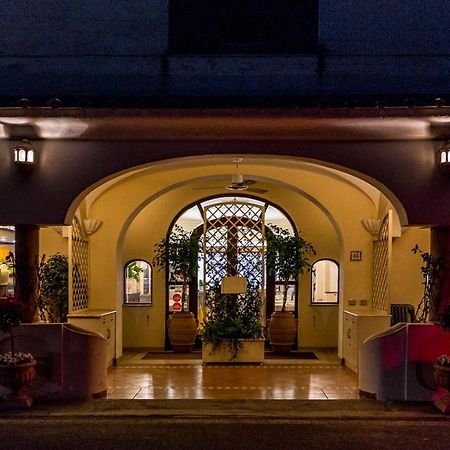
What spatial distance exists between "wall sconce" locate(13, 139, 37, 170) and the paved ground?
3.23 meters

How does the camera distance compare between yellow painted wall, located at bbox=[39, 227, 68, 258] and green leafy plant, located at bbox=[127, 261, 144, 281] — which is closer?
yellow painted wall, located at bbox=[39, 227, 68, 258]

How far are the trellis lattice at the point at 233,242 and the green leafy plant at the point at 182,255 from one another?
0.95 ft

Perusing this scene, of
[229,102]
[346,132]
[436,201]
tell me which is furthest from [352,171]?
[229,102]

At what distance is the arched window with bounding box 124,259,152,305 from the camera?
12523 mm

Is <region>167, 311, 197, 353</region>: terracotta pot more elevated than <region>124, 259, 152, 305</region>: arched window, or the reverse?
<region>124, 259, 152, 305</region>: arched window

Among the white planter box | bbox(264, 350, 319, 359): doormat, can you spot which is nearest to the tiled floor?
the white planter box

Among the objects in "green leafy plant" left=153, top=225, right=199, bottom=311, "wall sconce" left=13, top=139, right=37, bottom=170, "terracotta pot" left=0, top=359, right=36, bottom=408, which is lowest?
"terracotta pot" left=0, top=359, right=36, bottom=408

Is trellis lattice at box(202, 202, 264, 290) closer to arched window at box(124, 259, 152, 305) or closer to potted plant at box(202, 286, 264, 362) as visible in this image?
potted plant at box(202, 286, 264, 362)

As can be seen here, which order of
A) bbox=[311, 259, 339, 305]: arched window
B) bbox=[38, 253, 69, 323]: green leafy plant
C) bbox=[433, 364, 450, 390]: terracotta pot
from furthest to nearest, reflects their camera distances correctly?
1. bbox=[311, 259, 339, 305]: arched window
2. bbox=[38, 253, 69, 323]: green leafy plant
3. bbox=[433, 364, 450, 390]: terracotta pot

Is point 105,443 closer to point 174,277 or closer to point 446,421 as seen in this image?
point 446,421

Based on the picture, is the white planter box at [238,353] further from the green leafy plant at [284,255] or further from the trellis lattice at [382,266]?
the trellis lattice at [382,266]

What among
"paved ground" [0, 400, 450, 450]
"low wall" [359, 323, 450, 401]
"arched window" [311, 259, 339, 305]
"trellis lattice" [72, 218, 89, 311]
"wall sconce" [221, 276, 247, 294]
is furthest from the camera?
"arched window" [311, 259, 339, 305]

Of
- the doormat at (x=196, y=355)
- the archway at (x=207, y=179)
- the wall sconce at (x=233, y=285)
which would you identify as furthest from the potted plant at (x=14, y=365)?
the doormat at (x=196, y=355)

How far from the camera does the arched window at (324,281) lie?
12.5m
